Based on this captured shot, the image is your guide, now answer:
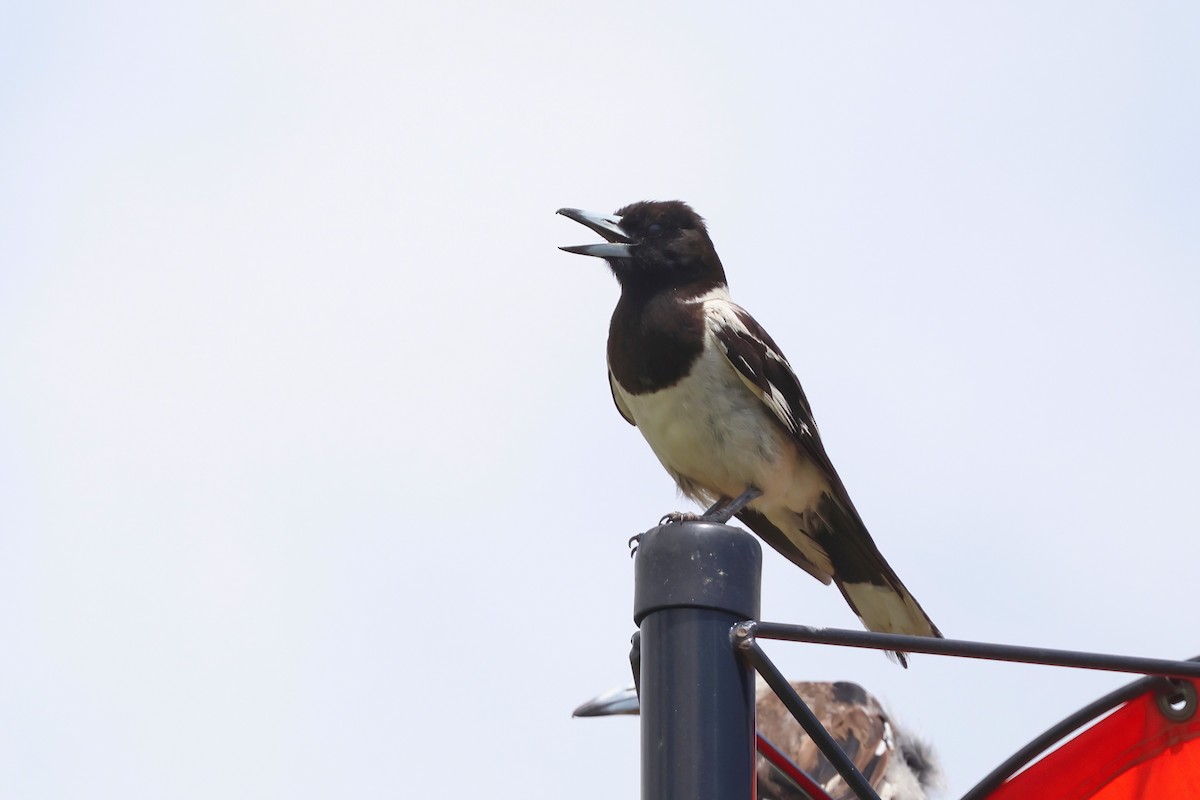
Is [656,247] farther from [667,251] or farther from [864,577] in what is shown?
[864,577]

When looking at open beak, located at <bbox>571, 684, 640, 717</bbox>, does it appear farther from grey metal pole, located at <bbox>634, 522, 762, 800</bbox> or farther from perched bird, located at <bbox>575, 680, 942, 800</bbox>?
grey metal pole, located at <bbox>634, 522, 762, 800</bbox>

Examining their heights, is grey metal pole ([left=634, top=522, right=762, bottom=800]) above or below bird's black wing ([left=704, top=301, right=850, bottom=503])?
below

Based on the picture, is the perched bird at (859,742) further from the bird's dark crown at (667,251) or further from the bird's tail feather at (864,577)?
the bird's dark crown at (667,251)

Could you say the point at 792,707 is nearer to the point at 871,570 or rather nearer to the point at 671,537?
the point at 671,537

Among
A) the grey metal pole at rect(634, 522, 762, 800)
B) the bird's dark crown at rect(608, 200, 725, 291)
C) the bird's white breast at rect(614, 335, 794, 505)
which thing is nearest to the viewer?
the grey metal pole at rect(634, 522, 762, 800)

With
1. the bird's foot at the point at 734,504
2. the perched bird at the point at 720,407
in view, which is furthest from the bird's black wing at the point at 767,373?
the bird's foot at the point at 734,504

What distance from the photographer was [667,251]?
18.5ft

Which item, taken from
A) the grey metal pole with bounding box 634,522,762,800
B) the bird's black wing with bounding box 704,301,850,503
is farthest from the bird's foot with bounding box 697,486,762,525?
the grey metal pole with bounding box 634,522,762,800

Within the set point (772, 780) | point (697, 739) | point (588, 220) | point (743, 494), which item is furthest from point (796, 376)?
point (697, 739)

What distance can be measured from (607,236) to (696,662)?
3.22m

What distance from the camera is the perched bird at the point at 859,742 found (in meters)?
7.98

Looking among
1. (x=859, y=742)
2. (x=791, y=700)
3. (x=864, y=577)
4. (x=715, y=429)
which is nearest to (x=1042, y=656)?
(x=791, y=700)

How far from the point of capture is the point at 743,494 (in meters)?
Result: 5.25

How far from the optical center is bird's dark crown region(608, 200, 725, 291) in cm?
558
